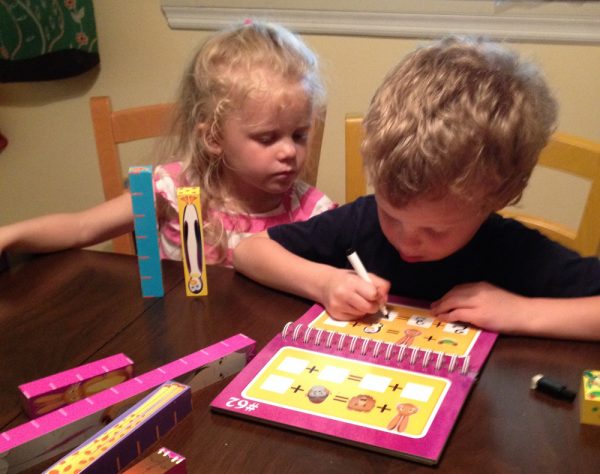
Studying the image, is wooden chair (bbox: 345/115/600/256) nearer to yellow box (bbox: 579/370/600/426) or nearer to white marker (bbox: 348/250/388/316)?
white marker (bbox: 348/250/388/316)

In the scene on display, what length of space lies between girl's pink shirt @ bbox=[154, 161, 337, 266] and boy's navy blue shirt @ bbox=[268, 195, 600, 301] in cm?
29

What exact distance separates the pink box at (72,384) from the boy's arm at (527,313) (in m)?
0.42

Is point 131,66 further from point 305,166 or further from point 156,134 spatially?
point 305,166

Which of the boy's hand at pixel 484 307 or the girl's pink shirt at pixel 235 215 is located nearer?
the boy's hand at pixel 484 307

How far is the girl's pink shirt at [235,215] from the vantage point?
1.40 metres

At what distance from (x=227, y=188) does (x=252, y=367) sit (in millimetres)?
689

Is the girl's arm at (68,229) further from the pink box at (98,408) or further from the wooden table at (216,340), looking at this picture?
the pink box at (98,408)

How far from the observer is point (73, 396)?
77 centimetres

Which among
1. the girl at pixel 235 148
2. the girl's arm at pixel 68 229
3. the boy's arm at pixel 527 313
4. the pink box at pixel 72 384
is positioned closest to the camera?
the pink box at pixel 72 384

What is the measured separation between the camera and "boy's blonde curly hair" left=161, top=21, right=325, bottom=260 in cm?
132

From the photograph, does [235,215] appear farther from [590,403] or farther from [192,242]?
[590,403]

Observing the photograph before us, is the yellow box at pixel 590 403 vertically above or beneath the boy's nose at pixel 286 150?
beneath

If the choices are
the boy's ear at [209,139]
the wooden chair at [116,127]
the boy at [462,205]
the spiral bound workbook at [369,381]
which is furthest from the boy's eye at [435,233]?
the wooden chair at [116,127]

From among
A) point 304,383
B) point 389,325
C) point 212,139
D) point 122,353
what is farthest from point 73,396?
point 212,139
